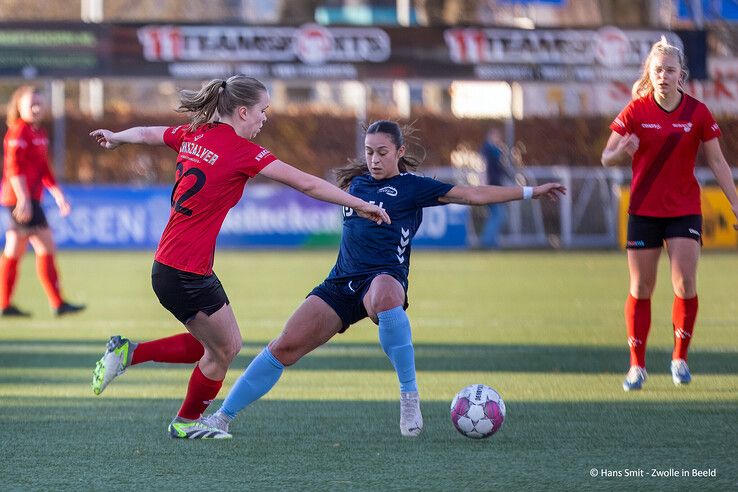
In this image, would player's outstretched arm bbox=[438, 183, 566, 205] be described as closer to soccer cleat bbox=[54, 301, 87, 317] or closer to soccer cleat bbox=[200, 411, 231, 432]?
soccer cleat bbox=[200, 411, 231, 432]

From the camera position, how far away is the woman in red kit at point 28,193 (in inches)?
489

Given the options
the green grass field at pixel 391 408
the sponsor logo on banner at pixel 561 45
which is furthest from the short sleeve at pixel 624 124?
the sponsor logo on banner at pixel 561 45

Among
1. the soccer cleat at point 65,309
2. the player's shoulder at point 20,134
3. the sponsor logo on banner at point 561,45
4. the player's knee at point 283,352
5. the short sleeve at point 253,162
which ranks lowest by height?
the soccer cleat at point 65,309

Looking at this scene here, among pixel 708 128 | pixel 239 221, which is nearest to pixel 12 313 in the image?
pixel 708 128

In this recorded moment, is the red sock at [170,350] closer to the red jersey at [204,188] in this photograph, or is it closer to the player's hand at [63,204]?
the red jersey at [204,188]

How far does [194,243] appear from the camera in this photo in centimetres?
632

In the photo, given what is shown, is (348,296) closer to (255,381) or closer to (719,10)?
(255,381)

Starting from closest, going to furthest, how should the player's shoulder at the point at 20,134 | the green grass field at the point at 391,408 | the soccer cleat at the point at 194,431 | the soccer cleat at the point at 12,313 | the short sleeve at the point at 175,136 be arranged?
the green grass field at the point at 391,408, the short sleeve at the point at 175,136, the soccer cleat at the point at 194,431, the player's shoulder at the point at 20,134, the soccer cleat at the point at 12,313

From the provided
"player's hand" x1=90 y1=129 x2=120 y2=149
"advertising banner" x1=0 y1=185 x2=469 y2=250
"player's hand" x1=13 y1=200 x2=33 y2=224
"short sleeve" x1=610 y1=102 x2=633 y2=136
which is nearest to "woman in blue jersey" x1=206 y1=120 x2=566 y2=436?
"player's hand" x1=90 y1=129 x2=120 y2=149

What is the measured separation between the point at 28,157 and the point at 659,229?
22.1 ft

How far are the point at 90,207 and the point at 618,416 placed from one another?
17.3 meters

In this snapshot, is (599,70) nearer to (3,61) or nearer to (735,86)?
(735,86)

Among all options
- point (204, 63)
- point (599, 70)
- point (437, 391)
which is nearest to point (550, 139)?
point (599, 70)

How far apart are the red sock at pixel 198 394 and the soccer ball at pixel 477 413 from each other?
1.22 metres
